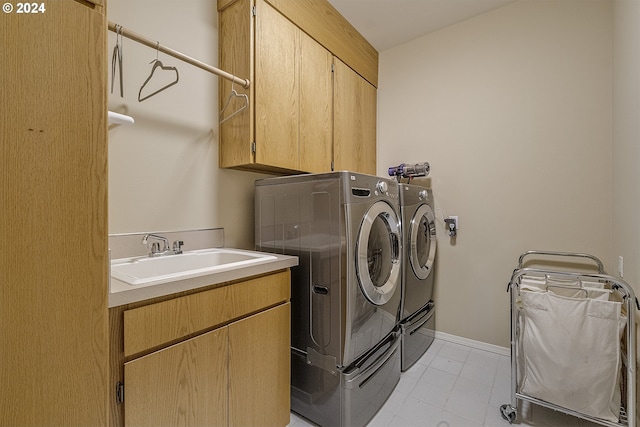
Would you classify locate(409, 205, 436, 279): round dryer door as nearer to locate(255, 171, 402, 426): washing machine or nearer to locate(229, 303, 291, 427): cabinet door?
locate(255, 171, 402, 426): washing machine

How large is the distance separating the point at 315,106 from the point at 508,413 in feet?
7.15

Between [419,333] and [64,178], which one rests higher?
[64,178]

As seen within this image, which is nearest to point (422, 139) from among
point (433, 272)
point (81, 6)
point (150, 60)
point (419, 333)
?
point (433, 272)

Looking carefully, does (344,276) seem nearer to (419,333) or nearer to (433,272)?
(419,333)

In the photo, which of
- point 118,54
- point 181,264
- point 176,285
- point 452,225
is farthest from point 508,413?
point 118,54

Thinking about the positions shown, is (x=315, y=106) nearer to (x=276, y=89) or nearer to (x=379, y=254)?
(x=276, y=89)

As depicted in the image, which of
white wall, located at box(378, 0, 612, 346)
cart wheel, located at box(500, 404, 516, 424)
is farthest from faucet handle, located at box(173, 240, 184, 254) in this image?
white wall, located at box(378, 0, 612, 346)

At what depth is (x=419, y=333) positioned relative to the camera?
2.18 metres

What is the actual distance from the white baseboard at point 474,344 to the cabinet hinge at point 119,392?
2.42 meters

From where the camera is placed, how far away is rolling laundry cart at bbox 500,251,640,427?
1.28 metres

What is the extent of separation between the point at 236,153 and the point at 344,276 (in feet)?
3.11

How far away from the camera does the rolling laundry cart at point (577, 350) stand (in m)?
1.28

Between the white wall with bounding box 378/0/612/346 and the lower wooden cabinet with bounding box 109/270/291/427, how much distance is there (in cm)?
176

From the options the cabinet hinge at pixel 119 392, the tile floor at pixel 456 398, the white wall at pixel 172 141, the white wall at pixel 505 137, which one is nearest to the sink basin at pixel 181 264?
the white wall at pixel 172 141
